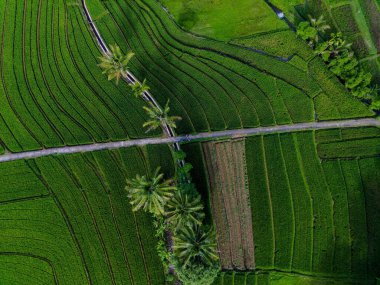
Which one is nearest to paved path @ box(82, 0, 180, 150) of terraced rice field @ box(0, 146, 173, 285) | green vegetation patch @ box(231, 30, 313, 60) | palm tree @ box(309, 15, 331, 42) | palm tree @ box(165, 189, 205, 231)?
terraced rice field @ box(0, 146, 173, 285)

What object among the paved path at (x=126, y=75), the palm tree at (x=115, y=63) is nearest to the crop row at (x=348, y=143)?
the paved path at (x=126, y=75)

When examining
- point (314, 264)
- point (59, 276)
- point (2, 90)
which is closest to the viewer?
point (314, 264)

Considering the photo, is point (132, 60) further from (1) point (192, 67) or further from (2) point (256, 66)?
(2) point (256, 66)

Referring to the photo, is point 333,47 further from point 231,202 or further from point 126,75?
point 126,75

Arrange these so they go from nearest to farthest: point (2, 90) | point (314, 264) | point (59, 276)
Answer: point (314, 264), point (59, 276), point (2, 90)

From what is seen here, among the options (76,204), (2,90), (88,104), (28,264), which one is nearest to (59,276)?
(28,264)

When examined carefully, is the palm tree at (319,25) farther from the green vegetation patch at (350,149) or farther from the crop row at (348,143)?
the green vegetation patch at (350,149)

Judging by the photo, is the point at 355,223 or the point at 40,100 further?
the point at 40,100
